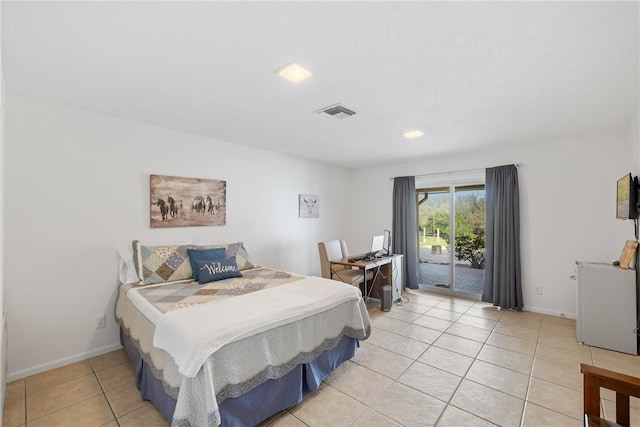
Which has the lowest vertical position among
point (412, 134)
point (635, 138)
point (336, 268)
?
point (336, 268)

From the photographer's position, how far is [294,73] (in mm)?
2066

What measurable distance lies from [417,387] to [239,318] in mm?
1560

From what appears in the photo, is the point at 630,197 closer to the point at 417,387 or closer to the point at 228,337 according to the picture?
the point at 417,387

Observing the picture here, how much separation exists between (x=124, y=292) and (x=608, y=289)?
194 inches

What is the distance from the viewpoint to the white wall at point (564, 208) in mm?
3521

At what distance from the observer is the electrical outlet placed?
283 cm

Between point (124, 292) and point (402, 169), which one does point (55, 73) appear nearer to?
point (124, 292)

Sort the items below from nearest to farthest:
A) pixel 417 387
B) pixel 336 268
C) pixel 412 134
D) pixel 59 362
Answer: pixel 417 387 < pixel 59 362 < pixel 412 134 < pixel 336 268

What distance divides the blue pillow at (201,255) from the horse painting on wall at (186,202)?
1.73 ft

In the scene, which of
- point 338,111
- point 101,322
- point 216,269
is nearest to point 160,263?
point 216,269

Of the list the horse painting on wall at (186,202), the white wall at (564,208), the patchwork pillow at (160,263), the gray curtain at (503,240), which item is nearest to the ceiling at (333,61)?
the white wall at (564,208)

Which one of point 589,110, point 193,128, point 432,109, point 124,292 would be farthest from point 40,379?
point 589,110

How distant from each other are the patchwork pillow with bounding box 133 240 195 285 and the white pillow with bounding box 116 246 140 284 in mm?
72

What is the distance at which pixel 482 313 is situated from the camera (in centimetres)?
400
